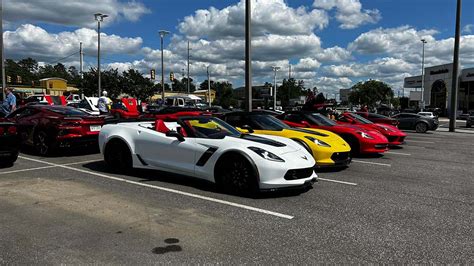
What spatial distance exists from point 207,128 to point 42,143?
17.0 feet

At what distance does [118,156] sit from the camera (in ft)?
24.5

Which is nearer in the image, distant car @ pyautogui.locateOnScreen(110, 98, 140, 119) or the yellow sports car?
the yellow sports car

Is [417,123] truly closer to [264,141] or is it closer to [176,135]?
[264,141]

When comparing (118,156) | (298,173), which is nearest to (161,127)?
(118,156)

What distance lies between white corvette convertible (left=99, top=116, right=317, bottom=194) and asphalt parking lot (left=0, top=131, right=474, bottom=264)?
278 millimetres

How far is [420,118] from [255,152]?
64.1 ft

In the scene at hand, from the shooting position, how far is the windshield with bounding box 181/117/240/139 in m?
6.46

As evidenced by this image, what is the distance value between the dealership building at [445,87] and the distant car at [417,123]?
3458 centimetres

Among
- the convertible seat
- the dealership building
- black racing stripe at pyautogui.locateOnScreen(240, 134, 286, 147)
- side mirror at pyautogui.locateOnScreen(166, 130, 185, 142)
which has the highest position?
the dealership building

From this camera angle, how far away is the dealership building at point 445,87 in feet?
174

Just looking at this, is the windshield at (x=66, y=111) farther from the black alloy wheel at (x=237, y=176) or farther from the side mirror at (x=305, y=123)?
the side mirror at (x=305, y=123)

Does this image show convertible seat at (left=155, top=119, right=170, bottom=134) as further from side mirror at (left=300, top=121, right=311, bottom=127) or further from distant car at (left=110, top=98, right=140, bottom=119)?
distant car at (left=110, top=98, right=140, bottom=119)

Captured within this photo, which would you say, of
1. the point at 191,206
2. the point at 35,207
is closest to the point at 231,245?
the point at 191,206

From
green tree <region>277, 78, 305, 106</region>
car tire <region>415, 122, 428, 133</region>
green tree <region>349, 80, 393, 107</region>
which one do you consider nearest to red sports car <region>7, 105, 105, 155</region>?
car tire <region>415, 122, 428, 133</region>
